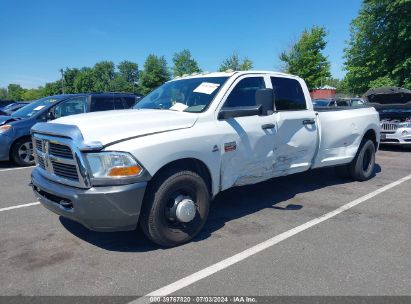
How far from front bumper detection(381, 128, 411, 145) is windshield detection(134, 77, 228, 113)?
7.91m

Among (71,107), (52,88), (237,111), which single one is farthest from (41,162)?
(52,88)

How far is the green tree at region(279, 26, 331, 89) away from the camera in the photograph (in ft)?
116

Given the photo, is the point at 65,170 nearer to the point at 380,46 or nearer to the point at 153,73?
the point at 380,46

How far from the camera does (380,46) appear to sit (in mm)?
29312

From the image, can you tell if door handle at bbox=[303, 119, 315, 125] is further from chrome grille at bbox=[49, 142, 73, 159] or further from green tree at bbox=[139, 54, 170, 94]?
green tree at bbox=[139, 54, 170, 94]

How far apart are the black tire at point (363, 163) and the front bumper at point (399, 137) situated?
412cm

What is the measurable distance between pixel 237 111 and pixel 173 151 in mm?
1025

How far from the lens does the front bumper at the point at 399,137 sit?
33.9 ft

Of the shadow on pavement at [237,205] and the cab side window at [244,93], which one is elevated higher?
the cab side window at [244,93]

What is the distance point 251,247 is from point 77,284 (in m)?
1.77

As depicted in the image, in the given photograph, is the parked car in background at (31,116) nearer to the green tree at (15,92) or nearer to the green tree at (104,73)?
the green tree at (104,73)

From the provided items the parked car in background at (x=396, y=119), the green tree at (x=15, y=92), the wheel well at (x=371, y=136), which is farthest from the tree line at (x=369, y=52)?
the green tree at (x=15, y=92)

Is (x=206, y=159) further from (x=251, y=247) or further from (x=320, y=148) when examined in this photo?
(x=320, y=148)

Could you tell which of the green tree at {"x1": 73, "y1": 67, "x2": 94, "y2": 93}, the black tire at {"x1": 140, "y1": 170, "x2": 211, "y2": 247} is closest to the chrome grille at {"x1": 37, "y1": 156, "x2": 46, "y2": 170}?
the black tire at {"x1": 140, "y1": 170, "x2": 211, "y2": 247}
